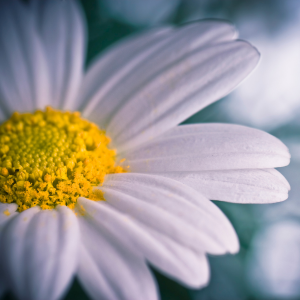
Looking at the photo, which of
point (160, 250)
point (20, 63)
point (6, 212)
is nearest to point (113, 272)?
point (160, 250)

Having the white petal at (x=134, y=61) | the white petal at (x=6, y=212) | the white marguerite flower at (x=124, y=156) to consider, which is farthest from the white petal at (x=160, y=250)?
the white petal at (x=134, y=61)

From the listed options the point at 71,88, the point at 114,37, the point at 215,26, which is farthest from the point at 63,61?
the point at 215,26

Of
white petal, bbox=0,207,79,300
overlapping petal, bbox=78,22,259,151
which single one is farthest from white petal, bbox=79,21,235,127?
white petal, bbox=0,207,79,300

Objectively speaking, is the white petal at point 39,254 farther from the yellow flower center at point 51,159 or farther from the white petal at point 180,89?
the white petal at point 180,89

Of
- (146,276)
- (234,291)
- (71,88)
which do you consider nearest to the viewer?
(146,276)

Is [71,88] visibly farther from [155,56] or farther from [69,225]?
[69,225]

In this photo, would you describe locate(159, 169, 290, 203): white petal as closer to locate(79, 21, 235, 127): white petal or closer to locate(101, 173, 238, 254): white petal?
locate(101, 173, 238, 254): white petal
